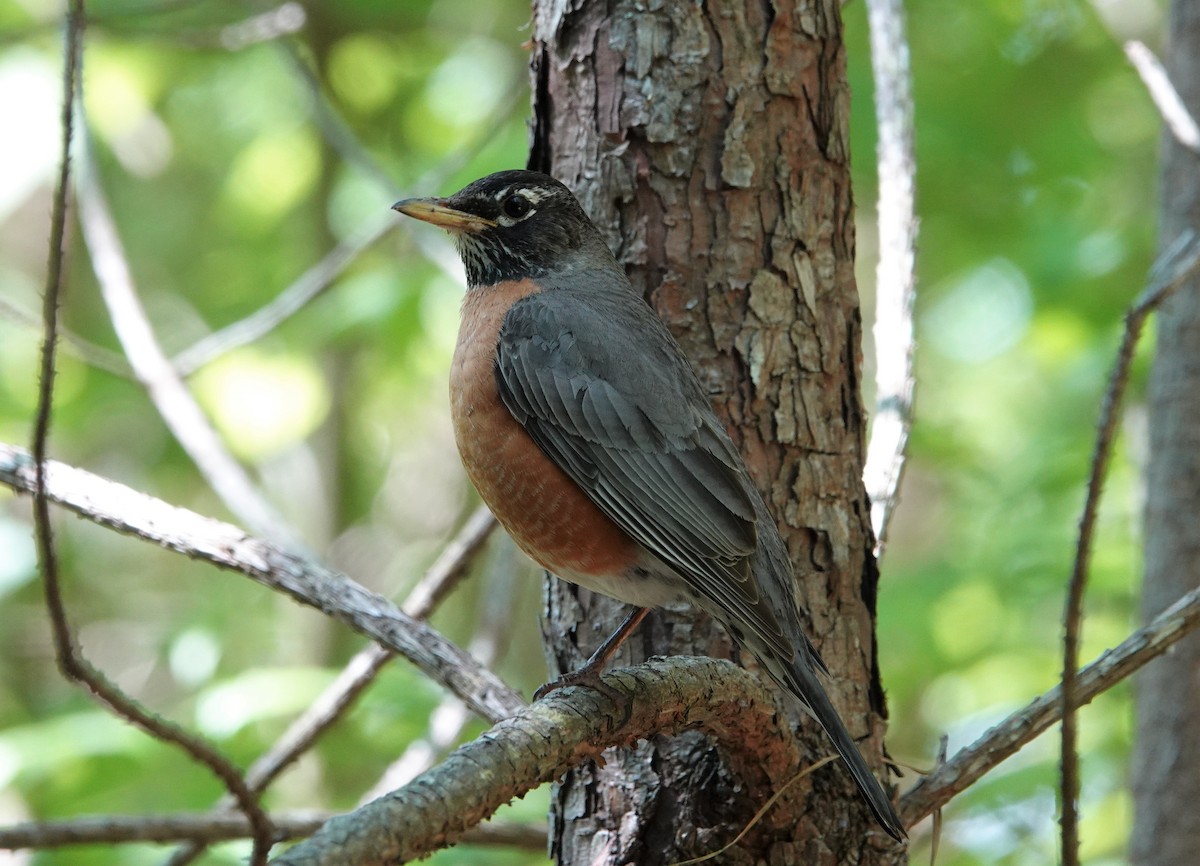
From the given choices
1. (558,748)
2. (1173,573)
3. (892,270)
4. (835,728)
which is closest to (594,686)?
(558,748)

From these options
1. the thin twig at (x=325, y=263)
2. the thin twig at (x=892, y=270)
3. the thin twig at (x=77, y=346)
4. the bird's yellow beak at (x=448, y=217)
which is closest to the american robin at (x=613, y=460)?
the bird's yellow beak at (x=448, y=217)

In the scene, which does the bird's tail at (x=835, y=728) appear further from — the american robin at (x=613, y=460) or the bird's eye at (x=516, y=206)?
the bird's eye at (x=516, y=206)

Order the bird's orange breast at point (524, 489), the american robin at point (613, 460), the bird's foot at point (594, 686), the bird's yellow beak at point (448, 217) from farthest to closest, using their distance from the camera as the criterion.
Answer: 1. the bird's yellow beak at point (448, 217)
2. the bird's orange breast at point (524, 489)
3. the american robin at point (613, 460)
4. the bird's foot at point (594, 686)

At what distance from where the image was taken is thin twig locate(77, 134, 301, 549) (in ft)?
12.0

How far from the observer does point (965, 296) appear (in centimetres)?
705

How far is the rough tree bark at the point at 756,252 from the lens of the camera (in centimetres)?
297

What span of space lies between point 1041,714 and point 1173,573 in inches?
60.1

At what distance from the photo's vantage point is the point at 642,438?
3.06m

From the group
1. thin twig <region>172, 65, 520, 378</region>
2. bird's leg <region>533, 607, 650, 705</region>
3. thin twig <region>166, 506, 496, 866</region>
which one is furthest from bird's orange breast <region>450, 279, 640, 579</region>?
thin twig <region>172, 65, 520, 378</region>

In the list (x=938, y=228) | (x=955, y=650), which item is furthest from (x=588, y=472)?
(x=938, y=228)

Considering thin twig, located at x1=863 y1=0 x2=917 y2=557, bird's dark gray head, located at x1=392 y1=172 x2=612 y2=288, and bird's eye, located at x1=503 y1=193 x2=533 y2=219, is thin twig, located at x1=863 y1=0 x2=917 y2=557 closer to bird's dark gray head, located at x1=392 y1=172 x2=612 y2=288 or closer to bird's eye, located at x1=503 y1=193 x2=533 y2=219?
bird's dark gray head, located at x1=392 y1=172 x2=612 y2=288

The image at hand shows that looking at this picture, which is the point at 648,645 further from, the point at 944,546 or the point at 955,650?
the point at 944,546

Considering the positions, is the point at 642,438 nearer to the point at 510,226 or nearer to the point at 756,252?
the point at 756,252

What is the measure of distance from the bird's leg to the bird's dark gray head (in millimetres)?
942
